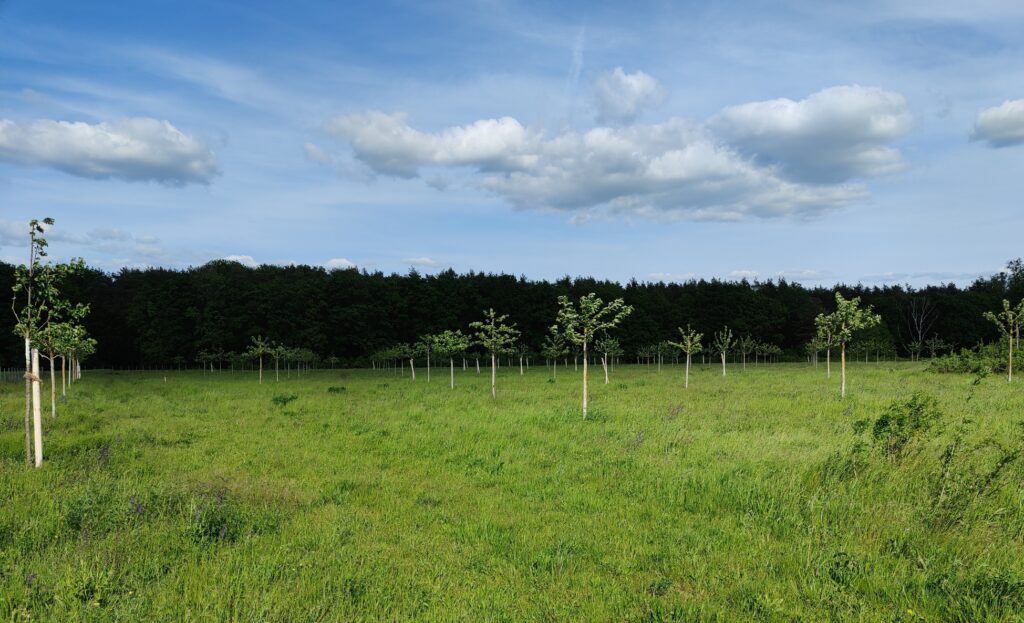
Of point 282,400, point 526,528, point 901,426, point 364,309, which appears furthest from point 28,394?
point 364,309

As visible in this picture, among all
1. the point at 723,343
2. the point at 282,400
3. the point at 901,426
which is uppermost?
the point at 901,426

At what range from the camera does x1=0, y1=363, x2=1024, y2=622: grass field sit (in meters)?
6.26

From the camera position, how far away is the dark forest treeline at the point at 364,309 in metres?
72.1

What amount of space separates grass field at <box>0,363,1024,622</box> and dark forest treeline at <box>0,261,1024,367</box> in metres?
59.4

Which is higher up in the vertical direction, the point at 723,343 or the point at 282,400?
the point at 723,343

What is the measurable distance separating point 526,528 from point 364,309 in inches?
2706

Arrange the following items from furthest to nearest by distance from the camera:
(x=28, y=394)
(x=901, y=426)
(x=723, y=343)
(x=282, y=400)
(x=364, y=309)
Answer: (x=364, y=309) < (x=723, y=343) < (x=282, y=400) < (x=28, y=394) < (x=901, y=426)

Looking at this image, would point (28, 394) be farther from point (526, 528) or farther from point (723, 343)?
point (723, 343)

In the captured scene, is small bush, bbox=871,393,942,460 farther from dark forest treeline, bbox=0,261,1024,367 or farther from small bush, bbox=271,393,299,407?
dark forest treeline, bbox=0,261,1024,367

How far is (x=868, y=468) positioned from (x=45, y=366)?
89481 mm

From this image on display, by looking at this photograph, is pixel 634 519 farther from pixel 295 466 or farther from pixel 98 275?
pixel 98 275

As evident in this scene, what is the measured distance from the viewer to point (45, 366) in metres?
68.4

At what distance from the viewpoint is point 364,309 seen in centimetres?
7406

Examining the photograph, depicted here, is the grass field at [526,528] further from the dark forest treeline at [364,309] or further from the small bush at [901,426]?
the dark forest treeline at [364,309]
